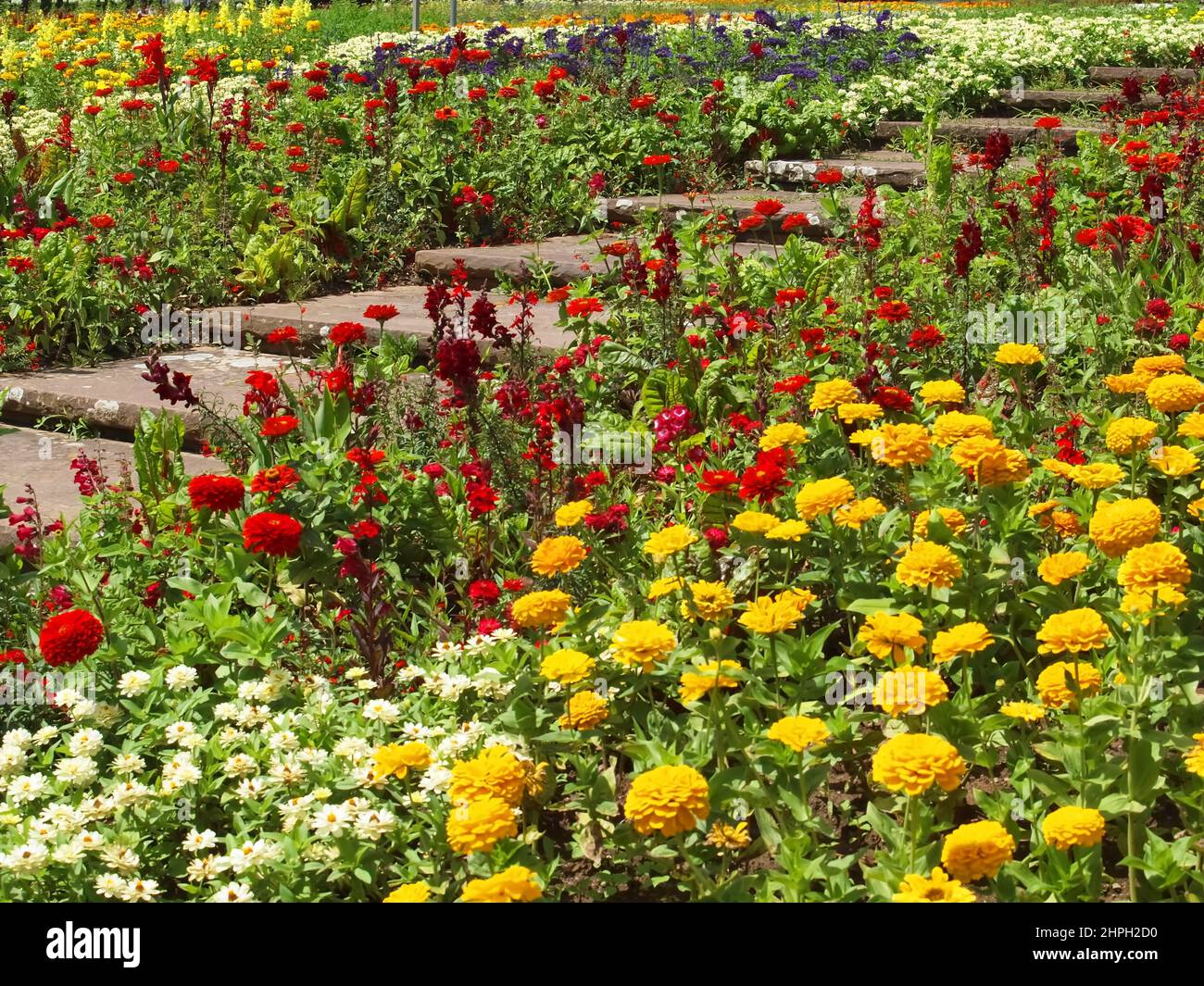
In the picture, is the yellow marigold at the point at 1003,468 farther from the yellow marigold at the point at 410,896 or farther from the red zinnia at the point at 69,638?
the red zinnia at the point at 69,638

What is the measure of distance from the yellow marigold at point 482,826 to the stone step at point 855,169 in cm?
593

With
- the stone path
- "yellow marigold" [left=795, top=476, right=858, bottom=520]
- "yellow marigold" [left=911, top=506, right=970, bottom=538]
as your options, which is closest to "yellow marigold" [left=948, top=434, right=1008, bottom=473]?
"yellow marigold" [left=911, top=506, right=970, bottom=538]

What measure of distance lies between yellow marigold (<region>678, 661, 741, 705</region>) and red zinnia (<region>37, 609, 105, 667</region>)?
4.39 feet

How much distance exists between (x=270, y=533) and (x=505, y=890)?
1334mm

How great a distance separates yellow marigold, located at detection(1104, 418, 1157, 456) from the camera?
321cm

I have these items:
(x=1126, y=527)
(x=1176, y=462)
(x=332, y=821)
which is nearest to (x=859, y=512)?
(x=1126, y=527)

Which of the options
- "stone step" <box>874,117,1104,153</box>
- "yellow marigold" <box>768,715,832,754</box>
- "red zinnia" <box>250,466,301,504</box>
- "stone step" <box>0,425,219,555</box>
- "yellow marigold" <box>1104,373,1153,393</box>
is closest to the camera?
"yellow marigold" <box>768,715,832,754</box>

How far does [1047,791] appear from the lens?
2658 mm

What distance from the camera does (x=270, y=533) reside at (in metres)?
3.22

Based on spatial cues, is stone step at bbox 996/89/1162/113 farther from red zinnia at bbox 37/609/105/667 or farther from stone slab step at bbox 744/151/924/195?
red zinnia at bbox 37/609/105/667

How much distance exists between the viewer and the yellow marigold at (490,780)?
239cm

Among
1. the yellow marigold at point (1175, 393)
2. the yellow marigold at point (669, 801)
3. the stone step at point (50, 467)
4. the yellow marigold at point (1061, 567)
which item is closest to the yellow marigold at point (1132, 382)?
the yellow marigold at point (1175, 393)
